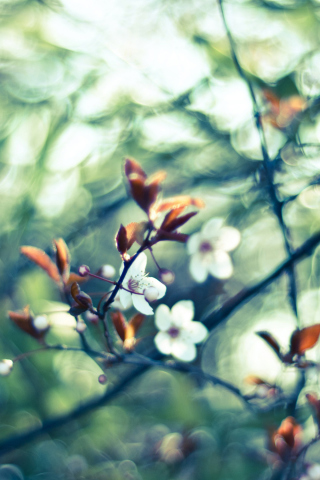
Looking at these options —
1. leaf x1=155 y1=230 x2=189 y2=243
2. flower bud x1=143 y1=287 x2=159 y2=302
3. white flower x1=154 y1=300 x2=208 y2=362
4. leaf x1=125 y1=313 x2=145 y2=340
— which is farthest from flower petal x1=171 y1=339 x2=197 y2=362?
leaf x1=155 y1=230 x2=189 y2=243

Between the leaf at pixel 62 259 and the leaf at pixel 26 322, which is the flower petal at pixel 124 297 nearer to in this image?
the leaf at pixel 62 259

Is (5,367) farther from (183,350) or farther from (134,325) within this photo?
(183,350)

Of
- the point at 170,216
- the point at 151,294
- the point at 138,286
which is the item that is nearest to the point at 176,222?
the point at 170,216

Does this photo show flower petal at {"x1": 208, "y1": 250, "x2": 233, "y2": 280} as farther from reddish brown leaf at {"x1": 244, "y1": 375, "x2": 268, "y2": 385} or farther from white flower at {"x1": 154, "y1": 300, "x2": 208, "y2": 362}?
reddish brown leaf at {"x1": 244, "y1": 375, "x2": 268, "y2": 385}

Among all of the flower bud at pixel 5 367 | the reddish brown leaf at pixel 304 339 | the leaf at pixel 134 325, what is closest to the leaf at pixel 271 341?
the reddish brown leaf at pixel 304 339

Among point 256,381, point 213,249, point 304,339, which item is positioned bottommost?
point 256,381

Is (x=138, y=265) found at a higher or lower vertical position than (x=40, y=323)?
higher

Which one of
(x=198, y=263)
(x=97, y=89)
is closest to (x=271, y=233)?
(x=198, y=263)
